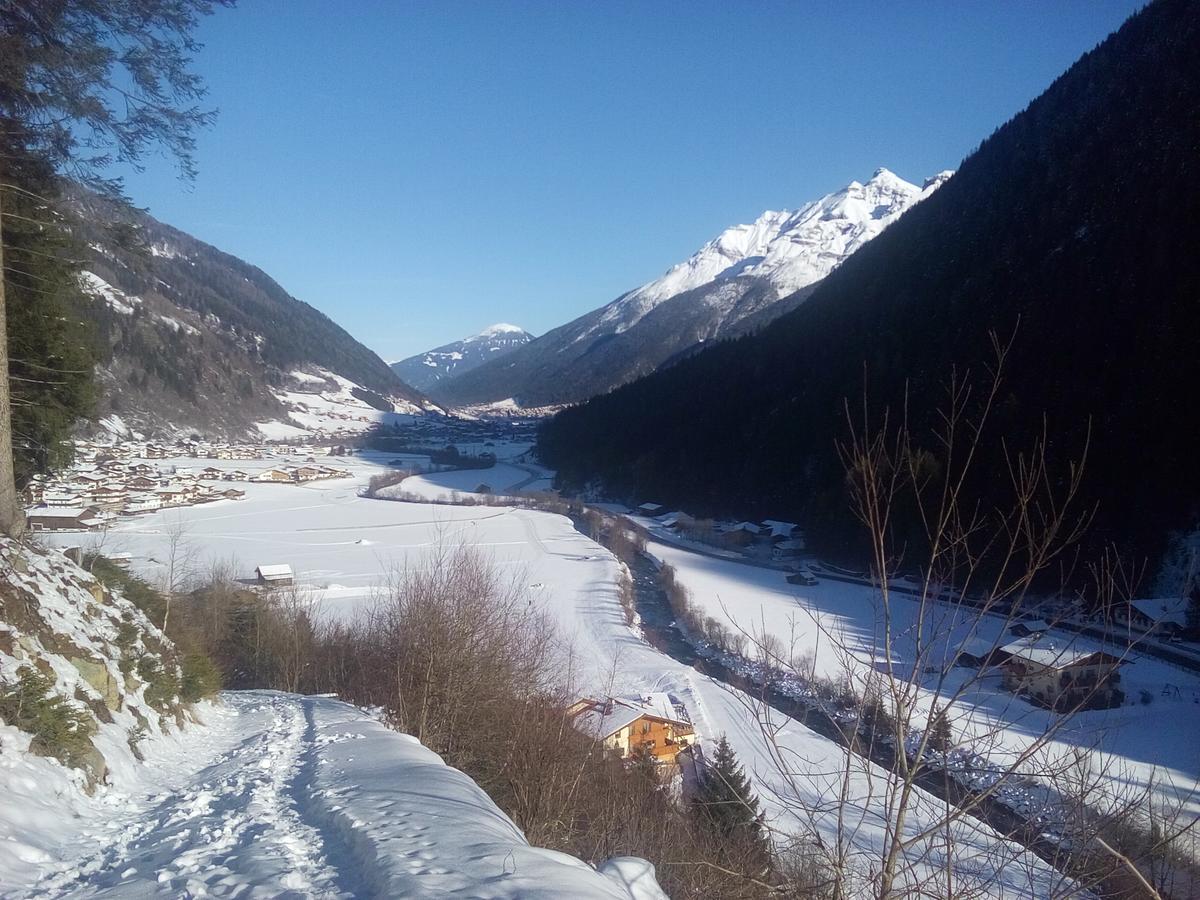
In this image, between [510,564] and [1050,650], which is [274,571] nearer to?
[510,564]

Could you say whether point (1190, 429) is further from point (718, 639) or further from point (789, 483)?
point (789, 483)

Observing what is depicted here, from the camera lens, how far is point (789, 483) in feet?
136

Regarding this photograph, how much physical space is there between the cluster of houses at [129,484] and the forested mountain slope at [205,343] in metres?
4.61

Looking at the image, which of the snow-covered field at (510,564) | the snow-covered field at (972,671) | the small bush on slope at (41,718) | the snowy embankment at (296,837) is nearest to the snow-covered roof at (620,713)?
the snow-covered field at (510,564)

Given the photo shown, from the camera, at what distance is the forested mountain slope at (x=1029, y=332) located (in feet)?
77.6

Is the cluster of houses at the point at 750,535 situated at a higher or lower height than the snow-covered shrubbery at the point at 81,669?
lower

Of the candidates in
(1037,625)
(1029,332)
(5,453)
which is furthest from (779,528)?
(5,453)

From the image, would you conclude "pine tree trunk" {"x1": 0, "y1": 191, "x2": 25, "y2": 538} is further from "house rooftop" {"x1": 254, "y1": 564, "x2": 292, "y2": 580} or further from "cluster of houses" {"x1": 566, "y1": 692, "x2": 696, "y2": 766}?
"house rooftop" {"x1": 254, "y1": 564, "x2": 292, "y2": 580}

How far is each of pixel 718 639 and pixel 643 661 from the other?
11.1 ft

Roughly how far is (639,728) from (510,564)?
51.8ft

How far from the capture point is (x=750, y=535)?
123 feet

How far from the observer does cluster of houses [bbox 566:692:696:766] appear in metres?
9.66

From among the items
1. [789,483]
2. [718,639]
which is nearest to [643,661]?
[718,639]

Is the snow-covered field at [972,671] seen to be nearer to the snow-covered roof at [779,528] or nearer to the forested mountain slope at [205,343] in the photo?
the snow-covered roof at [779,528]
